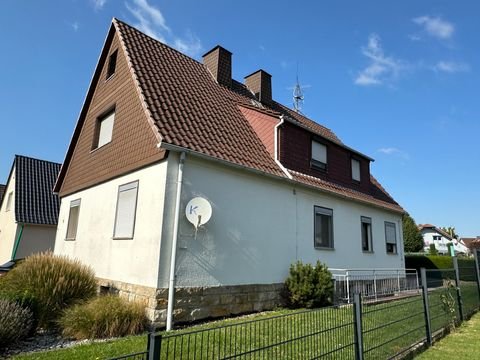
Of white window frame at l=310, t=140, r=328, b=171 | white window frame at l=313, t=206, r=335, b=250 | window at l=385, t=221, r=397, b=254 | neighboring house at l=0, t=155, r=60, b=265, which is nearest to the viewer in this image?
white window frame at l=313, t=206, r=335, b=250

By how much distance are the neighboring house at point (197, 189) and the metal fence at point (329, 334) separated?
9.58 feet

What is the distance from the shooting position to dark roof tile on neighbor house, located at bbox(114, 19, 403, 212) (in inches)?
361

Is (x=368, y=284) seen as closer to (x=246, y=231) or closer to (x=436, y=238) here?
(x=246, y=231)

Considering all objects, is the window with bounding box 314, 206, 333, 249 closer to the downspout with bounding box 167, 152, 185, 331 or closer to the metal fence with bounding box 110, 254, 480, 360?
the metal fence with bounding box 110, 254, 480, 360

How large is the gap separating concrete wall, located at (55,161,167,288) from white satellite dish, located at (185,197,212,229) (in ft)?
2.15

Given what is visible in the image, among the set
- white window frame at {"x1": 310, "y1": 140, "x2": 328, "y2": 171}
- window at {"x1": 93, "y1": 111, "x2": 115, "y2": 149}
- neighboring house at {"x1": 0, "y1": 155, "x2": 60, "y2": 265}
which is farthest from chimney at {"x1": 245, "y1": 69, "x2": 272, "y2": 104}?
neighboring house at {"x1": 0, "y1": 155, "x2": 60, "y2": 265}

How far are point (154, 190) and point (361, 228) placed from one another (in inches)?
373

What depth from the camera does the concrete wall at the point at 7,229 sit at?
19578mm

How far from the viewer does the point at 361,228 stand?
47.1 ft

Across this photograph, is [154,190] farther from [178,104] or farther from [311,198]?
[311,198]

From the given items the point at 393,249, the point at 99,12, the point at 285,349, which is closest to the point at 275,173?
the point at 285,349

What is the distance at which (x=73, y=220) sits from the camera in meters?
13.7

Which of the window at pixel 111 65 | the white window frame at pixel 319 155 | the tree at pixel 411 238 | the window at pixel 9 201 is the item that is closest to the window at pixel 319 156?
the white window frame at pixel 319 155

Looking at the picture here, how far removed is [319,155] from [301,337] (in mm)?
10203
